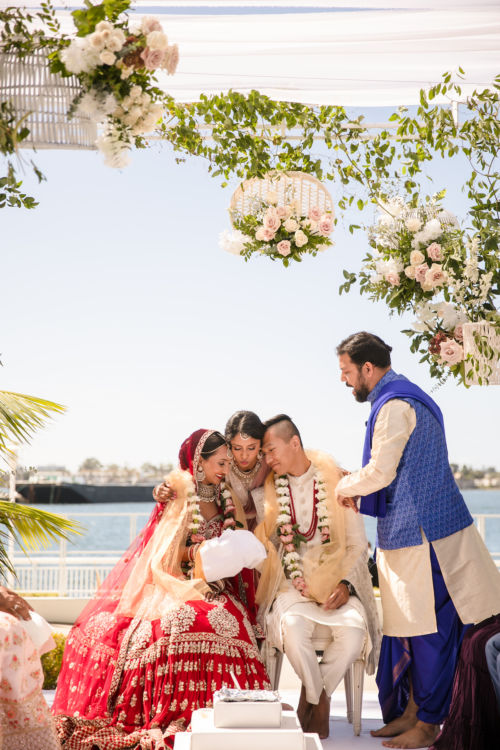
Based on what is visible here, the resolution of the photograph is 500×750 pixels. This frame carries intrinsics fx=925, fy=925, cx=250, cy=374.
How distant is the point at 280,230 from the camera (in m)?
5.15

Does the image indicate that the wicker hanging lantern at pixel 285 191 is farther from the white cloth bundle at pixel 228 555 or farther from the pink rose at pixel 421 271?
the white cloth bundle at pixel 228 555

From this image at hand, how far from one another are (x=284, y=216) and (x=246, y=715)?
2.80 metres

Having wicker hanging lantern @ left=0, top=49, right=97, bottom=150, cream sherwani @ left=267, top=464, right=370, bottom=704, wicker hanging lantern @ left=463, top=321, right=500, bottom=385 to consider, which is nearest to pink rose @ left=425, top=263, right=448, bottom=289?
wicker hanging lantern @ left=463, top=321, right=500, bottom=385

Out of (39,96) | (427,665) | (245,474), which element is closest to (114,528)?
(245,474)

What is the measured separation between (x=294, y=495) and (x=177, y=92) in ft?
7.40

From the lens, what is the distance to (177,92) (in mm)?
4922

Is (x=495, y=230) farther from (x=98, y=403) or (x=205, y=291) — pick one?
(x=98, y=403)

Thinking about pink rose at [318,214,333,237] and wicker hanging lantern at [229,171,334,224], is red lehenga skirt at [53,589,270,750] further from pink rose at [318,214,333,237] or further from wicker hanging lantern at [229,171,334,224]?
wicker hanging lantern at [229,171,334,224]

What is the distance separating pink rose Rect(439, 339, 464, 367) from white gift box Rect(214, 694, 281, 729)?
2.15 m

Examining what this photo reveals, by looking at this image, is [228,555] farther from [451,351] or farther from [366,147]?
[366,147]

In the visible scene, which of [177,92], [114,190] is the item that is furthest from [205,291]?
[177,92]

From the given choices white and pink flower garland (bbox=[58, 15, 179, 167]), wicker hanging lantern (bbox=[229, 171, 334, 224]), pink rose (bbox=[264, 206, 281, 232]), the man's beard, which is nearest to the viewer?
white and pink flower garland (bbox=[58, 15, 179, 167])

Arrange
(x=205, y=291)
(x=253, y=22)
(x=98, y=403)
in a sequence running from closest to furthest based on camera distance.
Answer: (x=253, y=22)
(x=205, y=291)
(x=98, y=403)

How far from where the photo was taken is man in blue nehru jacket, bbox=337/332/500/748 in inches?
178
